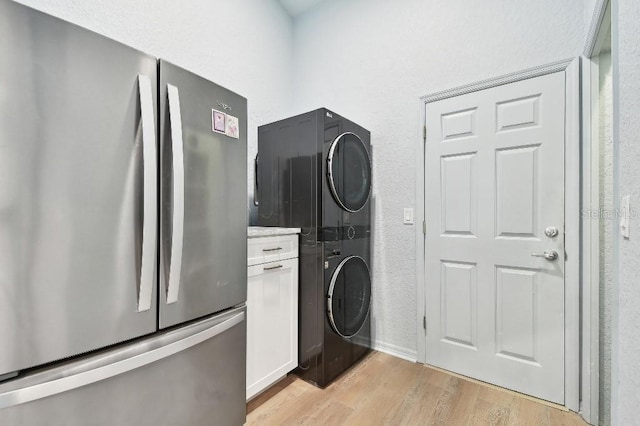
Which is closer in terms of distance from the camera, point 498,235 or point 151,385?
point 151,385

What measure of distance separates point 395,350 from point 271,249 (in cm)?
142

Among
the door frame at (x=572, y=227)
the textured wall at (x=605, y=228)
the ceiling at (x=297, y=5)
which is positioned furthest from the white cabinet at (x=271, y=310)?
the ceiling at (x=297, y=5)

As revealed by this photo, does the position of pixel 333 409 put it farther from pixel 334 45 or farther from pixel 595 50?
pixel 334 45

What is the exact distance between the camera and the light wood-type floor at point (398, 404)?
5.35 feet

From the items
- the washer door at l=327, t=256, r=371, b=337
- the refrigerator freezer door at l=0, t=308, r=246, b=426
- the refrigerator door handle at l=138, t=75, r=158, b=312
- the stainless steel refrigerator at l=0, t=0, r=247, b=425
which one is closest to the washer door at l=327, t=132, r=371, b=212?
the washer door at l=327, t=256, r=371, b=337

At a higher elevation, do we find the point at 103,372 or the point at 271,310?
the point at 103,372

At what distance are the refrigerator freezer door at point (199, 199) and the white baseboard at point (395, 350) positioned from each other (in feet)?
5.04

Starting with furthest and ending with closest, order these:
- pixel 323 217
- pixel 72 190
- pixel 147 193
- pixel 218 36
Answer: pixel 218 36
pixel 323 217
pixel 147 193
pixel 72 190

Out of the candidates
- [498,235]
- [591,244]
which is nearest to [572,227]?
[591,244]

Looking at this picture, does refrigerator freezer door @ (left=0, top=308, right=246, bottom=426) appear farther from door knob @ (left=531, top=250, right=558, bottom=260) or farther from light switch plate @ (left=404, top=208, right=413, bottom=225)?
door knob @ (left=531, top=250, right=558, bottom=260)

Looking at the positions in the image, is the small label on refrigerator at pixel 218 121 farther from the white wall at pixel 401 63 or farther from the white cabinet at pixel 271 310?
the white wall at pixel 401 63

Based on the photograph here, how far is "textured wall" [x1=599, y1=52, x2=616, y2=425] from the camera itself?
1592 millimetres

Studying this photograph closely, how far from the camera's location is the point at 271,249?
1.79m

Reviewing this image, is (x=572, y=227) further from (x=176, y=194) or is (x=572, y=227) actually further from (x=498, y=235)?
(x=176, y=194)
